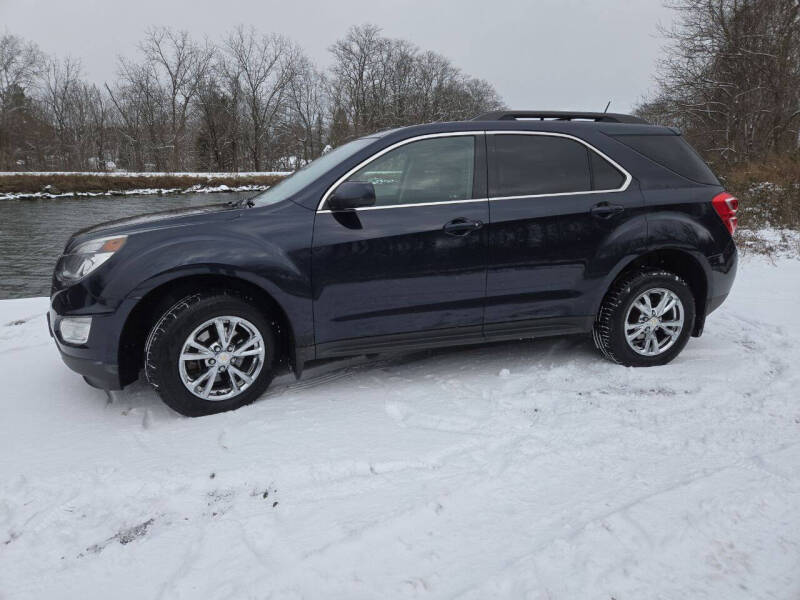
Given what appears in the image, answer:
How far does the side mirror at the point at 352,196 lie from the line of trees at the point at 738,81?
18.5 metres

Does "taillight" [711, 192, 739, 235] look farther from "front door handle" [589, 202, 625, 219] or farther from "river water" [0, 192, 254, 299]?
"river water" [0, 192, 254, 299]

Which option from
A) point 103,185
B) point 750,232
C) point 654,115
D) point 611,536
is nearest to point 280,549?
point 611,536

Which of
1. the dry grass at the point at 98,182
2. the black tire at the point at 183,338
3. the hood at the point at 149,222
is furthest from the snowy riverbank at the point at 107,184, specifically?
the black tire at the point at 183,338

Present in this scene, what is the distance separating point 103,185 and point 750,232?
31420mm

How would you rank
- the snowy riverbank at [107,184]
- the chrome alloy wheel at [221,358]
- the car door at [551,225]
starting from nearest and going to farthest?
the chrome alloy wheel at [221,358], the car door at [551,225], the snowy riverbank at [107,184]

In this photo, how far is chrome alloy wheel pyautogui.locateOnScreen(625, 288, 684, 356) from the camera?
150 inches

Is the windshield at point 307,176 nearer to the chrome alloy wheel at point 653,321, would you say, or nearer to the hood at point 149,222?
the hood at point 149,222

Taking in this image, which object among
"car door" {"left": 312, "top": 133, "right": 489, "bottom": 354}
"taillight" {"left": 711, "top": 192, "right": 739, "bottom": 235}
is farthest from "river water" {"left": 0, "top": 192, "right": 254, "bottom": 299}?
"taillight" {"left": 711, "top": 192, "right": 739, "bottom": 235}

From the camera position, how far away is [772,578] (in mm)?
1895

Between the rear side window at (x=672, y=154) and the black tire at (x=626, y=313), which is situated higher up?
the rear side window at (x=672, y=154)

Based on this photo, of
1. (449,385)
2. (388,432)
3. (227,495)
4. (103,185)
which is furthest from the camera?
(103,185)

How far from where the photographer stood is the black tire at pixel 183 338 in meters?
3.01

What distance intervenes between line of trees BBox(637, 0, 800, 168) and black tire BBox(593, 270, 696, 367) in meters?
16.9

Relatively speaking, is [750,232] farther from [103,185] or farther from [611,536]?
[103,185]
